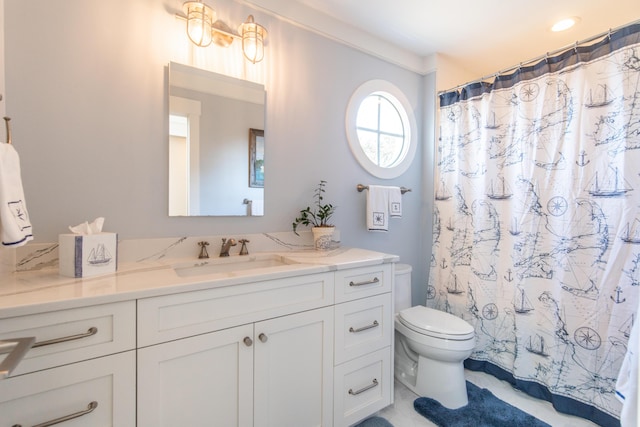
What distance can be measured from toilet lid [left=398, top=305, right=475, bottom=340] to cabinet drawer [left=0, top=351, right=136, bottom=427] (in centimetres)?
146

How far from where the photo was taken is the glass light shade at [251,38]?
5.17 ft

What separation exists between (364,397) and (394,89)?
83.4 inches

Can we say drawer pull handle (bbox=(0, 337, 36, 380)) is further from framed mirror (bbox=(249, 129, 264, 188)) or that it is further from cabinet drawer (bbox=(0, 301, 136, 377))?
framed mirror (bbox=(249, 129, 264, 188))

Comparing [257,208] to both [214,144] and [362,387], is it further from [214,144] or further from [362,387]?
[362,387]

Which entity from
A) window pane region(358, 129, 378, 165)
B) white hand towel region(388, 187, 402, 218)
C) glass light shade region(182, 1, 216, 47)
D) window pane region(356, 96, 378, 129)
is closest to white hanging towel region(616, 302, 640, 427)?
white hand towel region(388, 187, 402, 218)

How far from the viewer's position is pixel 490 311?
2.01m

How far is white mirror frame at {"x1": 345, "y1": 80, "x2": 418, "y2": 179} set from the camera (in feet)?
6.82

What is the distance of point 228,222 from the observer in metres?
1.62

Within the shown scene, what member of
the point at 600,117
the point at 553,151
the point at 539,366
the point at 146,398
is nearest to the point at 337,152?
the point at 553,151

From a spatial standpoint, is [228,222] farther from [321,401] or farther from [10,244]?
[321,401]

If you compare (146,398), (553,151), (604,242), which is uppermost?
(553,151)

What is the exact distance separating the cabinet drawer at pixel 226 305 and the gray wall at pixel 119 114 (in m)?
0.55

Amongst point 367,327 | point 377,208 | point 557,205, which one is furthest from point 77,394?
point 557,205

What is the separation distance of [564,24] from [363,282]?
88.6 inches
